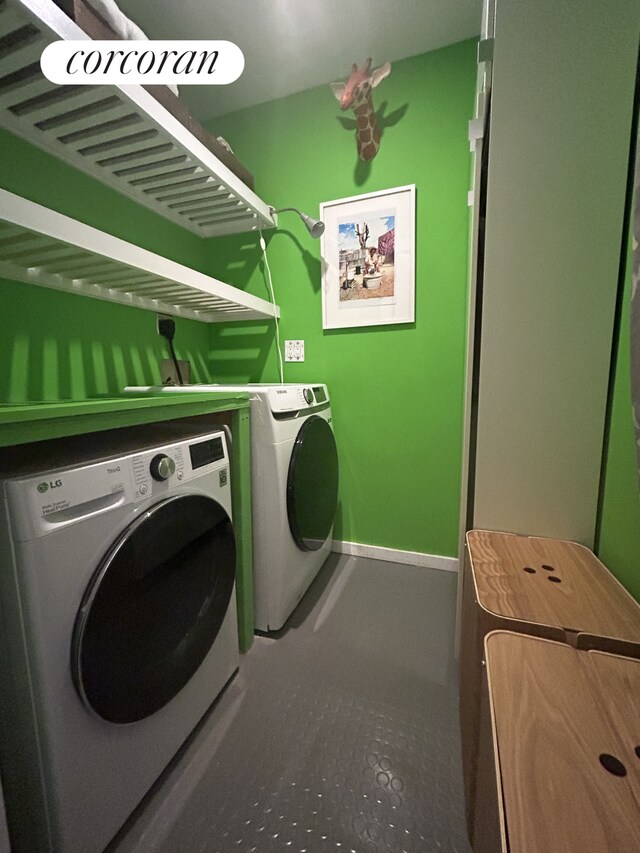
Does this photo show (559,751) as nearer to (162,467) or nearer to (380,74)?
(162,467)

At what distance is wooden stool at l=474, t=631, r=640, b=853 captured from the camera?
0.32m

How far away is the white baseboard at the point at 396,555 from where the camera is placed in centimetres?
163

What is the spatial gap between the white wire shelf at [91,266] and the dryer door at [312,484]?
0.65 meters

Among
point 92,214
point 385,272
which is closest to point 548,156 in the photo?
point 385,272

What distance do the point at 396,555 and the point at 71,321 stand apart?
1.74m

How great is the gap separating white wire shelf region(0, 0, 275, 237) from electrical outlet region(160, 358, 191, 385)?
0.69m

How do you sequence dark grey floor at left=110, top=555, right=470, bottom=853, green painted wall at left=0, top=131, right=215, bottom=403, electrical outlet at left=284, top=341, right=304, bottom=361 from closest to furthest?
dark grey floor at left=110, top=555, right=470, bottom=853 < green painted wall at left=0, top=131, right=215, bottom=403 < electrical outlet at left=284, top=341, right=304, bottom=361

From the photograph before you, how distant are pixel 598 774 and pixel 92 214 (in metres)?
1.90

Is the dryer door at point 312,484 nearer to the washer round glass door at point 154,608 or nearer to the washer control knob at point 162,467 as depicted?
the washer round glass door at point 154,608

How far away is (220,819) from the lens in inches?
28.1

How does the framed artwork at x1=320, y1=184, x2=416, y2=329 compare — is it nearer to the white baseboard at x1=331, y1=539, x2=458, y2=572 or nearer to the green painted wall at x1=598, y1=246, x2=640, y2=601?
the green painted wall at x1=598, y1=246, x2=640, y2=601

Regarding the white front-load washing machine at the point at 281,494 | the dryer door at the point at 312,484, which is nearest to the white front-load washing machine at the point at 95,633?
the white front-load washing machine at the point at 281,494

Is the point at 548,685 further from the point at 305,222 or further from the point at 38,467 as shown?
the point at 305,222

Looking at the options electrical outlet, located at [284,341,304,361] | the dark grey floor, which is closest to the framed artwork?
electrical outlet, located at [284,341,304,361]
